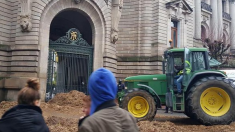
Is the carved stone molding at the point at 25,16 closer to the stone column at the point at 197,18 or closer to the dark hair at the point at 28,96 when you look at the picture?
the dark hair at the point at 28,96

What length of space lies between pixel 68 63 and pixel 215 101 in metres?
11.5

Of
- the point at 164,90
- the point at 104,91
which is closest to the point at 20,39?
the point at 164,90

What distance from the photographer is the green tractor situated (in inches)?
324

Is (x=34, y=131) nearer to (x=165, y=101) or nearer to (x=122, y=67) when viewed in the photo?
(x=165, y=101)

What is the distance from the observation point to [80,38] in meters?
18.0

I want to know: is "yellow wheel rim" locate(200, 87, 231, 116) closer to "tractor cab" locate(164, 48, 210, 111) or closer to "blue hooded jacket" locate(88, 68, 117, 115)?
"tractor cab" locate(164, 48, 210, 111)

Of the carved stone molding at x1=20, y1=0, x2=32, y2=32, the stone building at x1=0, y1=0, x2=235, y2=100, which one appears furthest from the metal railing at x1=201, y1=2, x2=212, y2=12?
the carved stone molding at x1=20, y1=0, x2=32, y2=32

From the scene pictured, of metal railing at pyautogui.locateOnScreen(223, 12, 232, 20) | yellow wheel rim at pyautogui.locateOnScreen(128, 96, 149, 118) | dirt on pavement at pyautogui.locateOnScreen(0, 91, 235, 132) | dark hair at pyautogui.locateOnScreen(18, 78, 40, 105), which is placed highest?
→ metal railing at pyautogui.locateOnScreen(223, 12, 232, 20)

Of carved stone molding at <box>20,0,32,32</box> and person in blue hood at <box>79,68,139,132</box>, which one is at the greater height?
carved stone molding at <box>20,0,32,32</box>

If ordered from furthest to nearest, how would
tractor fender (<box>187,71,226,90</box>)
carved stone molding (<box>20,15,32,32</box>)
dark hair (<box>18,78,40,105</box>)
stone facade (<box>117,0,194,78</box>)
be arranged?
stone facade (<box>117,0,194,78</box>) < carved stone molding (<box>20,15,32,32</box>) < tractor fender (<box>187,71,226,90</box>) < dark hair (<box>18,78,40,105</box>)

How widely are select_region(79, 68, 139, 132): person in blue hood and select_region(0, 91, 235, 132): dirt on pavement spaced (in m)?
4.77

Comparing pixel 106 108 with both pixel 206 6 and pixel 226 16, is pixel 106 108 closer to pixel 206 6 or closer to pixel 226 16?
pixel 206 6

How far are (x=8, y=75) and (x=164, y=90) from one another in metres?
11.0

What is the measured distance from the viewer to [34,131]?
2756mm
